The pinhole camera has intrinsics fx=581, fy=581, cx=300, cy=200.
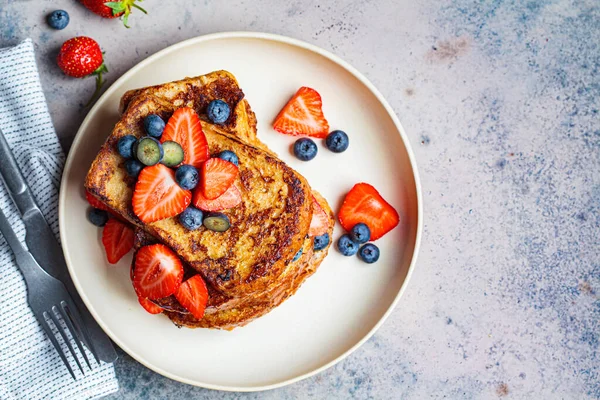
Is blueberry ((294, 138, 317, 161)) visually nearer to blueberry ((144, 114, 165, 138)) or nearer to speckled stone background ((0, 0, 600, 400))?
speckled stone background ((0, 0, 600, 400))

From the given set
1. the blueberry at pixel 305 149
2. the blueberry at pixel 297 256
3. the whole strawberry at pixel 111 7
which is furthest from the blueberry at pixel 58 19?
the blueberry at pixel 297 256

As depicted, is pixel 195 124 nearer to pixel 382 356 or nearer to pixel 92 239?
pixel 92 239

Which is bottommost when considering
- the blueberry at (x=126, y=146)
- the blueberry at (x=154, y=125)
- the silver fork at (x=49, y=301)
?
the silver fork at (x=49, y=301)

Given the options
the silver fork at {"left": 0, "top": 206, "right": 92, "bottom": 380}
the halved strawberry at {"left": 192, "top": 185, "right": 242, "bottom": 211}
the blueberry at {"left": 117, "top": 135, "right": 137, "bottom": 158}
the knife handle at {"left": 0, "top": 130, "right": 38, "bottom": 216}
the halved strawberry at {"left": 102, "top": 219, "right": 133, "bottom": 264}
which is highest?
the halved strawberry at {"left": 192, "top": 185, "right": 242, "bottom": 211}

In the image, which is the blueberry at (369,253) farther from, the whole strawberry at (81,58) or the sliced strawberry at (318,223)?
the whole strawberry at (81,58)

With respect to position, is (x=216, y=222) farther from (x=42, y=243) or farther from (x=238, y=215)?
(x=42, y=243)

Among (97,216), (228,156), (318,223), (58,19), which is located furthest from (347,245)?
(58,19)

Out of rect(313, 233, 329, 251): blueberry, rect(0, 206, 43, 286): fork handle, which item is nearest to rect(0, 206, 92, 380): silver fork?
rect(0, 206, 43, 286): fork handle
